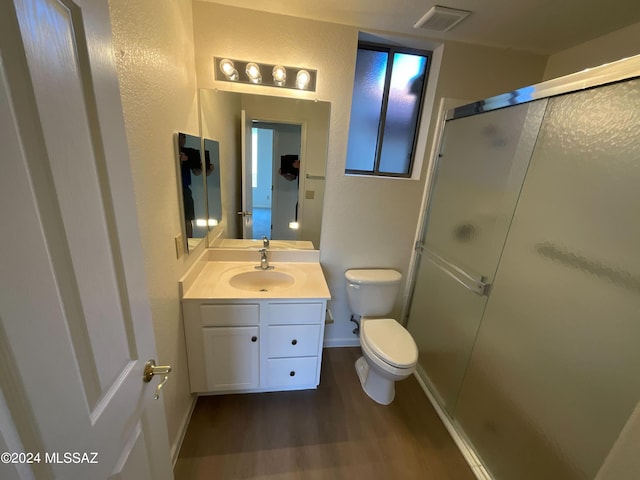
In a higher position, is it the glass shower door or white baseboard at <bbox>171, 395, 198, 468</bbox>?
the glass shower door

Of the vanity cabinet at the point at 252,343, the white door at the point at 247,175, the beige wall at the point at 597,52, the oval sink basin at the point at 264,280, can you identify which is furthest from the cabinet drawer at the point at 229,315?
the beige wall at the point at 597,52

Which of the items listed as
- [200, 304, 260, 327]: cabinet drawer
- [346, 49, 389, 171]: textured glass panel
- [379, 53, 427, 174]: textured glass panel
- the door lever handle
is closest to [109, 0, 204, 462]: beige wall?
[200, 304, 260, 327]: cabinet drawer

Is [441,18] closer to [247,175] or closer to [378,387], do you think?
→ [247,175]

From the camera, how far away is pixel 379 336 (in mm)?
1719

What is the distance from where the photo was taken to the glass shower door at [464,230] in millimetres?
1309

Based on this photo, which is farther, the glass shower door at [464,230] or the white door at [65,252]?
the glass shower door at [464,230]

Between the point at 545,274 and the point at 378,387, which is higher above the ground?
the point at 545,274

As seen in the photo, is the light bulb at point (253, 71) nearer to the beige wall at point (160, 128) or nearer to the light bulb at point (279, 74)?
the light bulb at point (279, 74)

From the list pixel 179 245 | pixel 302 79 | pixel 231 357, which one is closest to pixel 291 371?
pixel 231 357

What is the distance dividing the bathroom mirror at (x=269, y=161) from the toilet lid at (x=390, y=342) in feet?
2.32

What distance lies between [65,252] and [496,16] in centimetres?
204

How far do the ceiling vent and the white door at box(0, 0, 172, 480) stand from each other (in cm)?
149

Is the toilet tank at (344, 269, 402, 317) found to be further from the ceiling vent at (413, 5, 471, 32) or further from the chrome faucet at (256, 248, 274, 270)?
the ceiling vent at (413, 5, 471, 32)

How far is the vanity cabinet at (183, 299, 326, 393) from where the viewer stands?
4.77 feet
